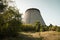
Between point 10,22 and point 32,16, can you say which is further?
point 32,16

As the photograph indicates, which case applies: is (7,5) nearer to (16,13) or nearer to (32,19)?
(16,13)

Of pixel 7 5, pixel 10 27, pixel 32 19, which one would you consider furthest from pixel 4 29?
pixel 32 19

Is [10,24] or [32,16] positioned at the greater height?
[32,16]

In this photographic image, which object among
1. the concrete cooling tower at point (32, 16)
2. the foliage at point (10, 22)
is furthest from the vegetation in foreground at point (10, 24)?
the concrete cooling tower at point (32, 16)

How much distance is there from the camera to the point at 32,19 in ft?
196

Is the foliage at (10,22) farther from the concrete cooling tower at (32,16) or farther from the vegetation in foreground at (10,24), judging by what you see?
the concrete cooling tower at (32,16)

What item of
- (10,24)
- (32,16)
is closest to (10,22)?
(10,24)

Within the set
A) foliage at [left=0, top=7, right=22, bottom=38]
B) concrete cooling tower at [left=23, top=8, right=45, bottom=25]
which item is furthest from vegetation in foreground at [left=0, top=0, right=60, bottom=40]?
concrete cooling tower at [left=23, top=8, right=45, bottom=25]

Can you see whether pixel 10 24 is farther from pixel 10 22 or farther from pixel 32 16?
pixel 32 16

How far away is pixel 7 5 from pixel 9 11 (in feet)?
3.72

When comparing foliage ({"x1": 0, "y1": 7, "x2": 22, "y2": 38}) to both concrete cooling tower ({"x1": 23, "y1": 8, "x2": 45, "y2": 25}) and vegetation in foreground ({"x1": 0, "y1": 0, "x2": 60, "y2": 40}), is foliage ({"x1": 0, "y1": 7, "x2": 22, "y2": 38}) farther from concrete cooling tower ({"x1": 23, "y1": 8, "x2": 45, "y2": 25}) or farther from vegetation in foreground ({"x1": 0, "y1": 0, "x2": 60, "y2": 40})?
concrete cooling tower ({"x1": 23, "y1": 8, "x2": 45, "y2": 25})

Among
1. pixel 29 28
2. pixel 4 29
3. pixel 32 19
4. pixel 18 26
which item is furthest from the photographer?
pixel 32 19

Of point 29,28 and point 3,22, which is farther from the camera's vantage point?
point 29,28

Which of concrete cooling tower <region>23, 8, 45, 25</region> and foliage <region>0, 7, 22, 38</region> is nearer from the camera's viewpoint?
foliage <region>0, 7, 22, 38</region>
